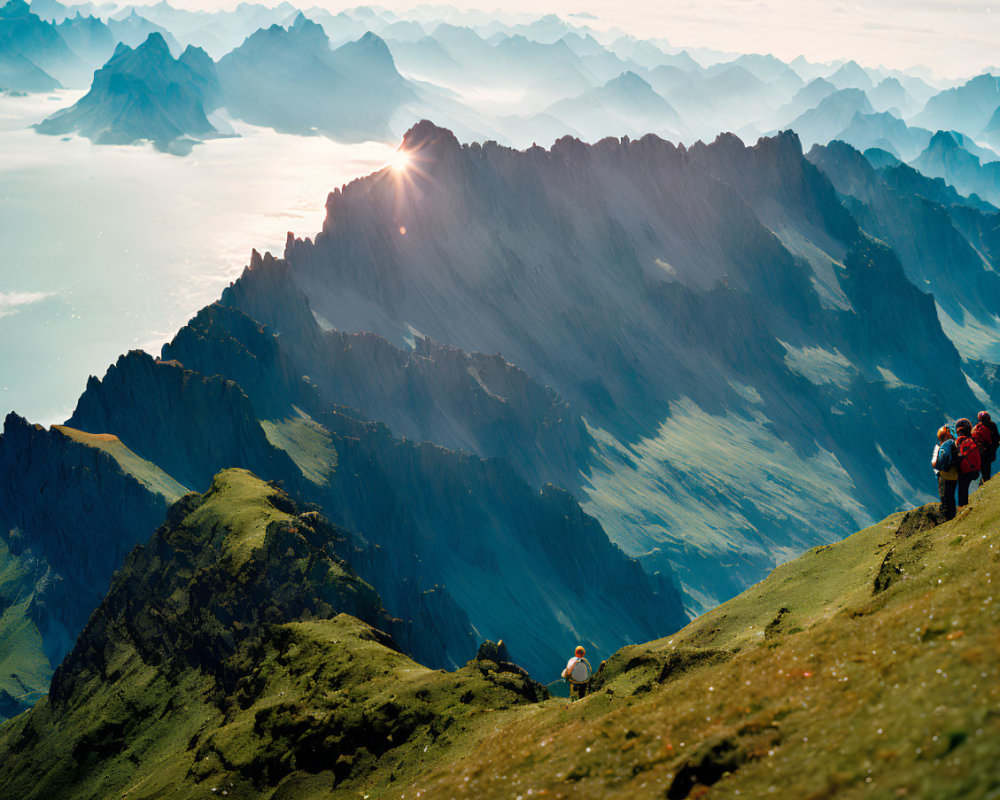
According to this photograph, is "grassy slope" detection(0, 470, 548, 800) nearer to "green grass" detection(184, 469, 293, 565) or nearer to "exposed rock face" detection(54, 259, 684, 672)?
"green grass" detection(184, 469, 293, 565)

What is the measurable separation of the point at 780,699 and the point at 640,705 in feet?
28.0

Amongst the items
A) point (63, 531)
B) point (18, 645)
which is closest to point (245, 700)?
point (18, 645)

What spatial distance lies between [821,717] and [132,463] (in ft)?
479

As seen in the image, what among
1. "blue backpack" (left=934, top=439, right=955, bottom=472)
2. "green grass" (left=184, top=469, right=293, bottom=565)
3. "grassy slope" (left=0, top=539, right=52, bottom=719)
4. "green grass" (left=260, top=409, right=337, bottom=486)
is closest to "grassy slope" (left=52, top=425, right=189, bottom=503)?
"green grass" (left=260, top=409, right=337, bottom=486)

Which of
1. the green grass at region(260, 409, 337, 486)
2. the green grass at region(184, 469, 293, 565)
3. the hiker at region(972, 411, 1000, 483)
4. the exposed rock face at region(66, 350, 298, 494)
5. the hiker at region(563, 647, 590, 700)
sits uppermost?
the exposed rock face at region(66, 350, 298, 494)

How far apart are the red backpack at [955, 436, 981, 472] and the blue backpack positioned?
360 millimetres

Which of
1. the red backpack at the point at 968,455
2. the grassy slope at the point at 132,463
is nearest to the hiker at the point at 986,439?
the red backpack at the point at 968,455

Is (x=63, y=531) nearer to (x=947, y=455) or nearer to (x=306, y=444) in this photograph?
(x=306, y=444)

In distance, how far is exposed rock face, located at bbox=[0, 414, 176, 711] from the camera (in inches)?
5463

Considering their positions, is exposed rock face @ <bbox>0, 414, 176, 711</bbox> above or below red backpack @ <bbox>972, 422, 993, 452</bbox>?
above

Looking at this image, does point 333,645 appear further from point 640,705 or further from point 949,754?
point 949,754

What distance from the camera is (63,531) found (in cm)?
14450

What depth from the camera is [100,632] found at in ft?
296

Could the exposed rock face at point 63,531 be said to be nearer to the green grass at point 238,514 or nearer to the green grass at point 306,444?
the green grass at point 306,444
